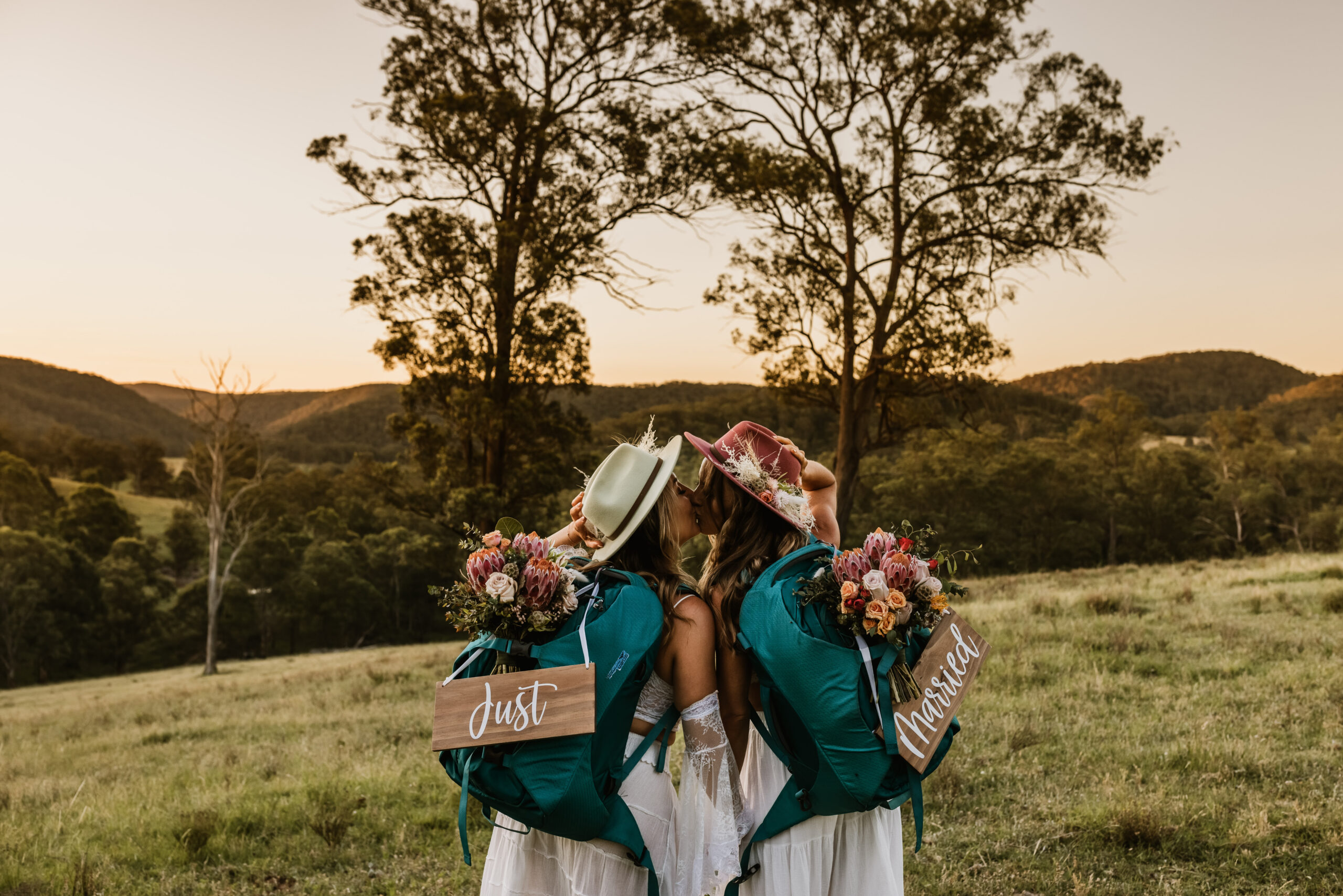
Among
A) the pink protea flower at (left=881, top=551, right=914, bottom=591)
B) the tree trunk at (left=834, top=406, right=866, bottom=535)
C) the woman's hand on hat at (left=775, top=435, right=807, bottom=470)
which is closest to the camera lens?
the pink protea flower at (left=881, top=551, right=914, bottom=591)

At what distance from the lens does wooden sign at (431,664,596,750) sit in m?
2.64

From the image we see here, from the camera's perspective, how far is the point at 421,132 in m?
16.8

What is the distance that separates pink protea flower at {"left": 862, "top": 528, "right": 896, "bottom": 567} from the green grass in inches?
3090

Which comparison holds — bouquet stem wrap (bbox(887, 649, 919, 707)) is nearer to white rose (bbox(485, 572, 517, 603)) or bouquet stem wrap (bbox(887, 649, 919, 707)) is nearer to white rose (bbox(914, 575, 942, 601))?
white rose (bbox(914, 575, 942, 601))

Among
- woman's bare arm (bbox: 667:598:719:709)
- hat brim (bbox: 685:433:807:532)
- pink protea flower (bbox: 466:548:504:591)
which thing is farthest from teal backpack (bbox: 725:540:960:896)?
pink protea flower (bbox: 466:548:504:591)

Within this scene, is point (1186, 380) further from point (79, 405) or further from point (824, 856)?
point (79, 405)

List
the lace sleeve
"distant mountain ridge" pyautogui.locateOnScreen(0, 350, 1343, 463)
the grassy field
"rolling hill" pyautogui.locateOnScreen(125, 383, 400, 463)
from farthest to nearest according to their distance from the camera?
"rolling hill" pyautogui.locateOnScreen(125, 383, 400, 463) → "distant mountain ridge" pyautogui.locateOnScreen(0, 350, 1343, 463) → the grassy field → the lace sleeve

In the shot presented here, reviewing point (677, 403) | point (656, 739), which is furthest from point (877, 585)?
point (677, 403)

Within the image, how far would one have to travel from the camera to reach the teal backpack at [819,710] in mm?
2732

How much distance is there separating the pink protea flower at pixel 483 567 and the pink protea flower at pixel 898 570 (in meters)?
1.26

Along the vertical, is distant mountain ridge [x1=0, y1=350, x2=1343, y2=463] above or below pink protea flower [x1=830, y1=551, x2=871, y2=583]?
above

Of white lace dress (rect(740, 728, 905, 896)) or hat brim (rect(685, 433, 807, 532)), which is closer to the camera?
white lace dress (rect(740, 728, 905, 896))

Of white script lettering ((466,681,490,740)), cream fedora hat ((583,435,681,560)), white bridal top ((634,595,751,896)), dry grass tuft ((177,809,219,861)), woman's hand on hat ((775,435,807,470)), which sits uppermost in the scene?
woman's hand on hat ((775,435,807,470))

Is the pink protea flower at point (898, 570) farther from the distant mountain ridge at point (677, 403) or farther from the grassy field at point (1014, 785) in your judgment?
the distant mountain ridge at point (677, 403)
